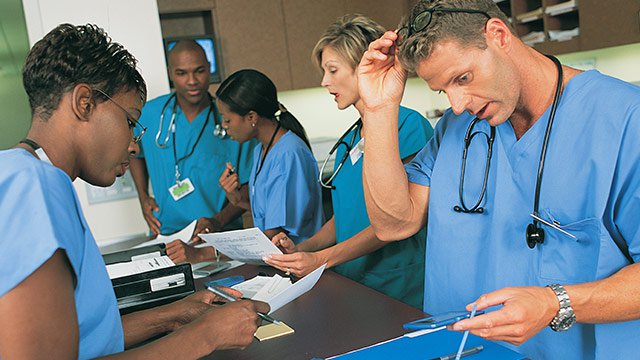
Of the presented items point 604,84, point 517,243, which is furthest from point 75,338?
point 604,84

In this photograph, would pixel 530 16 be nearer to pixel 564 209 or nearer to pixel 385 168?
pixel 385 168

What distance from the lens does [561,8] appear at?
11.0 feet

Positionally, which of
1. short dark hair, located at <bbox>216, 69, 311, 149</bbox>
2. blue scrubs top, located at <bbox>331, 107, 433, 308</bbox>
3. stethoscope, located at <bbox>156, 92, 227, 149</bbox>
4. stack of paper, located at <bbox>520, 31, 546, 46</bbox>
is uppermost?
stack of paper, located at <bbox>520, 31, 546, 46</bbox>

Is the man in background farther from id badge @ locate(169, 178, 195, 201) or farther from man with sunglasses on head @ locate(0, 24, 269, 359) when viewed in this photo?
man with sunglasses on head @ locate(0, 24, 269, 359)

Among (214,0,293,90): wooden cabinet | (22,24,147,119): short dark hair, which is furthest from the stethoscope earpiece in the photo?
(214,0,293,90): wooden cabinet

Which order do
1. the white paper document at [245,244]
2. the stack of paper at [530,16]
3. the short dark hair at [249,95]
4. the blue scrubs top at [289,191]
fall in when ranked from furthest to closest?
1. the stack of paper at [530,16]
2. the short dark hair at [249,95]
3. the blue scrubs top at [289,191]
4. the white paper document at [245,244]

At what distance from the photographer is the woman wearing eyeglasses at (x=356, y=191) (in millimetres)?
2031

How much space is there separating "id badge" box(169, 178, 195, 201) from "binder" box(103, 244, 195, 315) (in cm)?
131

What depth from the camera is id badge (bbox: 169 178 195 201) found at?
2.85m

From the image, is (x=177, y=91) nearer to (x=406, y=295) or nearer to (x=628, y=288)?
(x=406, y=295)

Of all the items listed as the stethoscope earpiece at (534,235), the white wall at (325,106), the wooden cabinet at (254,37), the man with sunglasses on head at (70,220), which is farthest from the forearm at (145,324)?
the white wall at (325,106)

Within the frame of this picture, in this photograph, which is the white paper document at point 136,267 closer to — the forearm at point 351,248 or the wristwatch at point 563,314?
the forearm at point 351,248

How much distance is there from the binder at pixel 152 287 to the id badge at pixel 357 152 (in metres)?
0.73

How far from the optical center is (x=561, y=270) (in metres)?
1.22
